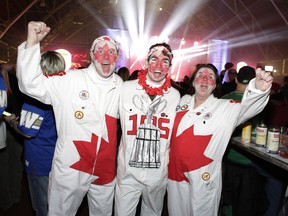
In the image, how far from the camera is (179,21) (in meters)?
15.6

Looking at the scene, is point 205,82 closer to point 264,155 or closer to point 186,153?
point 186,153

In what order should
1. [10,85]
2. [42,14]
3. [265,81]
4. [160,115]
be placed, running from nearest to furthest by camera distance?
[265,81] → [160,115] → [10,85] → [42,14]

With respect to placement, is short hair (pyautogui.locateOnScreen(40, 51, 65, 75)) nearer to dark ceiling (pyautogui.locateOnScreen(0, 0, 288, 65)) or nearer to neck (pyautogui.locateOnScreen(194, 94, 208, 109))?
neck (pyautogui.locateOnScreen(194, 94, 208, 109))

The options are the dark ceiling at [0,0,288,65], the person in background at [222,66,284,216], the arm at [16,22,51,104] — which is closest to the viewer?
the arm at [16,22,51,104]

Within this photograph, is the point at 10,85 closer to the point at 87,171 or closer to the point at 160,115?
the point at 87,171

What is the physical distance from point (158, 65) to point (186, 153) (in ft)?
2.83

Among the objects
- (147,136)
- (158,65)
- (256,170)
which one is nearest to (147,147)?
(147,136)

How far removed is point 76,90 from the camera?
2.40 meters

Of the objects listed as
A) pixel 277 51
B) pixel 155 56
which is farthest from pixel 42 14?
pixel 155 56

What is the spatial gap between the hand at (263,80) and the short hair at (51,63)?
1.72 metres

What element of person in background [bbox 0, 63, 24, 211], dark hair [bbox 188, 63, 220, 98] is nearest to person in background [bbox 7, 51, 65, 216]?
person in background [bbox 0, 63, 24, 211]

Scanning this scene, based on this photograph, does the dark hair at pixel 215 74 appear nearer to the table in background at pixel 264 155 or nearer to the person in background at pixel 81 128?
the table in background at pixel 264 155

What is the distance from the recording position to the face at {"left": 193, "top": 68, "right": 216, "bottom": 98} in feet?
8.49

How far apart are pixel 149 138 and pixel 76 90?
0.78 metres
